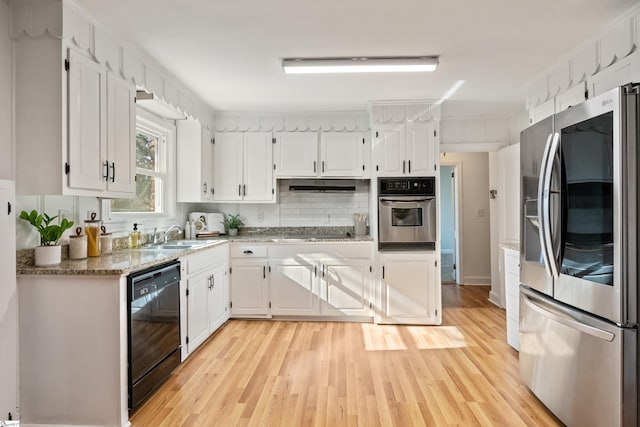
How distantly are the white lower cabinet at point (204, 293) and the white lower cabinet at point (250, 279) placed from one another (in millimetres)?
112

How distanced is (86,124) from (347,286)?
278 centimetres

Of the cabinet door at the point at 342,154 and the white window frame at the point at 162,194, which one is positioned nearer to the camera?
the white window frame at the point at 162,194

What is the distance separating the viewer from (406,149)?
3.96 meters

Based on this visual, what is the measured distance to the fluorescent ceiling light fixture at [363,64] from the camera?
2.79m

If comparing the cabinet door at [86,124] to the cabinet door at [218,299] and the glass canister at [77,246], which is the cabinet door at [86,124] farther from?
the cabinet door at [218,299]

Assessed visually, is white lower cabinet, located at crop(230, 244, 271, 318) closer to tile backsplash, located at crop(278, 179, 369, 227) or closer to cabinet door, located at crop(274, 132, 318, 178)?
tile backsplash, located at crop(278, 179, 369, 227)

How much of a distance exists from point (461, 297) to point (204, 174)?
3.77m

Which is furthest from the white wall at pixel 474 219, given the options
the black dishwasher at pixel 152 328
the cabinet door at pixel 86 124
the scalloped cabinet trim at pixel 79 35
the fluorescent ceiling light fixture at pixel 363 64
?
the cabinet door at pixel 86 124

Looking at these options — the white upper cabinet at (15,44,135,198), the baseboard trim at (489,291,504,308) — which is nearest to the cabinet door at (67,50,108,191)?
the white upper cabinet at (15,44,135,198)

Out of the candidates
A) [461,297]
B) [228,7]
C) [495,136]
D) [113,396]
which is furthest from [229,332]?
[495,136]

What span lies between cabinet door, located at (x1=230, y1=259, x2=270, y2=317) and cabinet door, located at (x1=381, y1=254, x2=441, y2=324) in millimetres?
1295

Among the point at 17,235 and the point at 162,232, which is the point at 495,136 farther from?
the point at 17,235

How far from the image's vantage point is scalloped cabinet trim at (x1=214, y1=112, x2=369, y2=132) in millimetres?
4320

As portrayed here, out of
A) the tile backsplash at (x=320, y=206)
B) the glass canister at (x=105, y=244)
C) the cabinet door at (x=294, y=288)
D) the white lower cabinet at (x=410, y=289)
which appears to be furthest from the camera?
the tile backsplash at (x=320, y=206)
